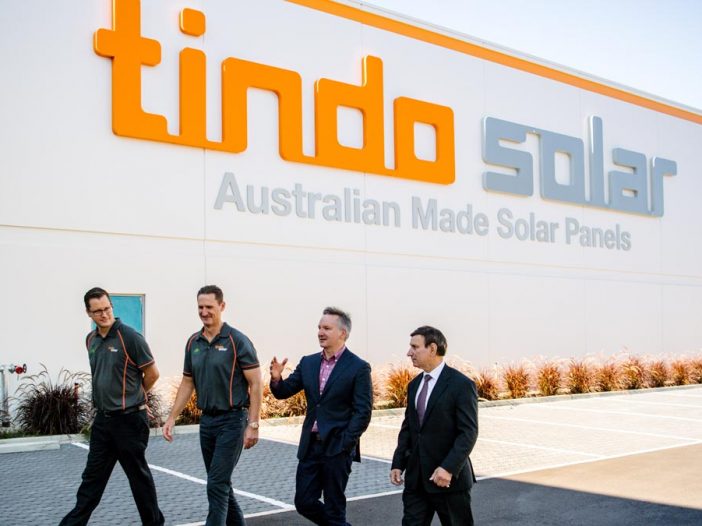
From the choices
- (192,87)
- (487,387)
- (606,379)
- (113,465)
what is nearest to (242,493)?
(113,465)

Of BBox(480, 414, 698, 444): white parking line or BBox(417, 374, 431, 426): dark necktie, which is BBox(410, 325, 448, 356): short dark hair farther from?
BBox(480, 414, 698, 444): white parking line

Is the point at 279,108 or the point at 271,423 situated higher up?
the point at 279,108

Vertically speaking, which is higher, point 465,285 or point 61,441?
point 465,285

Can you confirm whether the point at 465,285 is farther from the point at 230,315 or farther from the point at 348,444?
the point at 348,444

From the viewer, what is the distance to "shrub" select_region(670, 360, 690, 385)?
2407 centimetres

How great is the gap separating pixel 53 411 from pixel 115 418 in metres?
7.46

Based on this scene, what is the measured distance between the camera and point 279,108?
719 inches

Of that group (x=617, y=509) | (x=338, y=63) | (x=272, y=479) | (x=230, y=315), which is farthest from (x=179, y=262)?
(x=617, y=509)

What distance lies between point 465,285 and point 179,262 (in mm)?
7853

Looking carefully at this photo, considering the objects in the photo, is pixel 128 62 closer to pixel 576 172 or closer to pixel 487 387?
pixel 487 387

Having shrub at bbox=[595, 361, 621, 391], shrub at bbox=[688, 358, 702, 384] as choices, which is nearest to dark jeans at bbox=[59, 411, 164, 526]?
shrub at bbox=[595, 361, 621, 391]

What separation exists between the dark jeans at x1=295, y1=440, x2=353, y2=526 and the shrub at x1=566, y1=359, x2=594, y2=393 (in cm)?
1571

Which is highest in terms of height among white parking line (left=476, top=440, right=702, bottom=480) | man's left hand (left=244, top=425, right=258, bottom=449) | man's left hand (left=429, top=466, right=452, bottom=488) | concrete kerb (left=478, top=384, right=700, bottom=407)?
man's left hand (left=244, top=425, right=258, bottom=449)

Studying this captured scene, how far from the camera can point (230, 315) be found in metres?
17.3
